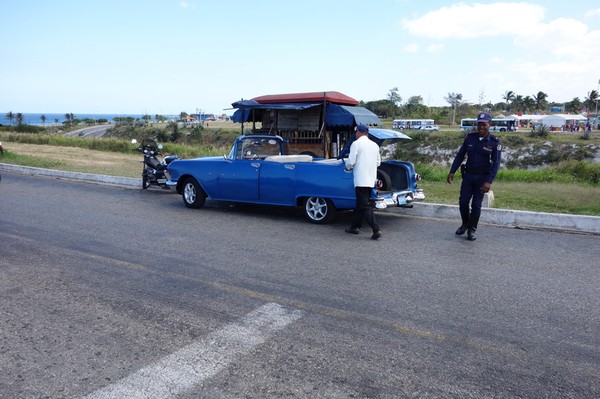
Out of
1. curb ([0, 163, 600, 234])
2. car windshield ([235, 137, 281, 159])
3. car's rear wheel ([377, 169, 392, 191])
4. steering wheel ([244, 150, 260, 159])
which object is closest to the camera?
curb ([0, 163, 600, 234])

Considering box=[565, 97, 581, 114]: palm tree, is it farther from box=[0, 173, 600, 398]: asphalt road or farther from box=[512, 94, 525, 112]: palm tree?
box=[0, 173, 600, 398]: asphalt road

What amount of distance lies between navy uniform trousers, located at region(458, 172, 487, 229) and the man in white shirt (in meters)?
1.36

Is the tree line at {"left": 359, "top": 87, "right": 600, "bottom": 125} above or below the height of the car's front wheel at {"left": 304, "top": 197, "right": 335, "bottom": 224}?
above

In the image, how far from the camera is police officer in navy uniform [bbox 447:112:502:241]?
7.33 m

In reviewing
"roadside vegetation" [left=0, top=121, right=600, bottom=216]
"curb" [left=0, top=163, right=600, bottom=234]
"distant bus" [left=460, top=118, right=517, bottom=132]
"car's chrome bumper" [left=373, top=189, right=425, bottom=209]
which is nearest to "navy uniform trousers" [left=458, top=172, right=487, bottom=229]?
"car's chrome bumper" [left=373, top=189, right=425, bottom=209]

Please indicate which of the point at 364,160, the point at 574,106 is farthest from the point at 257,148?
the point at 574,106

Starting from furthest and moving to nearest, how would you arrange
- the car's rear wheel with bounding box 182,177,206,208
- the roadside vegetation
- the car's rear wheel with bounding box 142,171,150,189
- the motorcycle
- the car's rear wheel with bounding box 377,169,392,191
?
the car's rear wheel with bounding box 142,171,150,189
the motorcycle
the roadside vegetation
the car's rear wheel with bounding box 182,177,206,208
the car's rear wheel with bounding box 377,169,392,191

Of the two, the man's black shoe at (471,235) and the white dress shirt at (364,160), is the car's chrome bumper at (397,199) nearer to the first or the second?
the white dress shirt at (364,160)

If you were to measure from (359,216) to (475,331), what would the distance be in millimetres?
3672

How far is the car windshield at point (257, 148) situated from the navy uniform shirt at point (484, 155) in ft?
12.7

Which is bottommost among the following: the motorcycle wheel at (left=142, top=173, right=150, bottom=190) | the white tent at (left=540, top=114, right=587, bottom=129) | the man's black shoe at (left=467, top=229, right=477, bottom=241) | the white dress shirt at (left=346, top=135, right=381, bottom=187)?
the man's black shoe at (left=467, top=229, right=477, bottom=241)

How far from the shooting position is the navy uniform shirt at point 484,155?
7.34 meters

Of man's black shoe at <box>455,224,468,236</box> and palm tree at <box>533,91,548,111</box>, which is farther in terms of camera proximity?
palm tree at <box>533,91,548,111</box>

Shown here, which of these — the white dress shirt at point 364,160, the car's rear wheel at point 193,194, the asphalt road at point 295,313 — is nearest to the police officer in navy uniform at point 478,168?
the asphalt road at point 295,313
